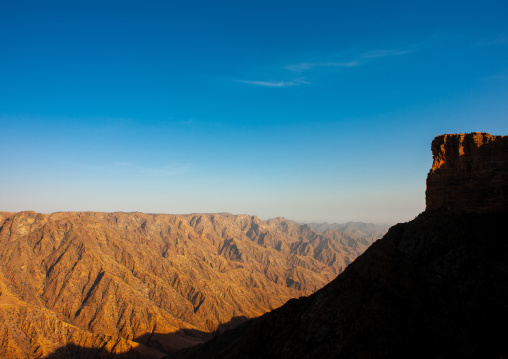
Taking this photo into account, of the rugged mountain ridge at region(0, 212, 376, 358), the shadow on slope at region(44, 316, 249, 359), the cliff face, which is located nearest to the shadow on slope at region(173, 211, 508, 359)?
the cliff face

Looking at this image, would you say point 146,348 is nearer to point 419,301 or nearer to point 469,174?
point 419,301

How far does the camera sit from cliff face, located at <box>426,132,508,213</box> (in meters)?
38.4

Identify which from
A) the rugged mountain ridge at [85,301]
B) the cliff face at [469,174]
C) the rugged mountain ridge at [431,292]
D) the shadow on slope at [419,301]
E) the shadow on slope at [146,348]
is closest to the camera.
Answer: the shadow on slope at [419,301]

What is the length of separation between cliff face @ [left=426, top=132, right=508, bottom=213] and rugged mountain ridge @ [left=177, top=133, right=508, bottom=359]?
0.15 metres

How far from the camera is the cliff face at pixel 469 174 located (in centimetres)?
3844

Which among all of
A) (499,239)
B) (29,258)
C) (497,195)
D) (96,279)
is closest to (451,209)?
(497,195)

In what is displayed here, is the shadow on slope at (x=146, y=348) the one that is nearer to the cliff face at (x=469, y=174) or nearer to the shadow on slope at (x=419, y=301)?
the shadow on slope at (x=419, y=301)

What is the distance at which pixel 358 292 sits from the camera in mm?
37750

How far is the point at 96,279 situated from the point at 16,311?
59.1 metres

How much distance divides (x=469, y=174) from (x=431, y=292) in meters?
20.7

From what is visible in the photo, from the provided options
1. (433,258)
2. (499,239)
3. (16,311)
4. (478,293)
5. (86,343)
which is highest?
(499,239)

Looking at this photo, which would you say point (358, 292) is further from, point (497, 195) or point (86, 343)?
point (86, 343)

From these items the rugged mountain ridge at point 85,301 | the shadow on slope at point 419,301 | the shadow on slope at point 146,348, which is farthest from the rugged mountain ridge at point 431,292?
the rugged mountain ridge at point 85,301

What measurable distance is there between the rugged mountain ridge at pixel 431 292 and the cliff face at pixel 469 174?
0.48 feet
